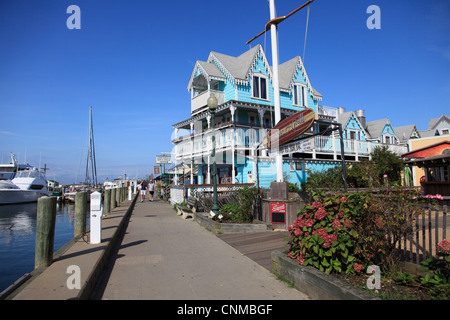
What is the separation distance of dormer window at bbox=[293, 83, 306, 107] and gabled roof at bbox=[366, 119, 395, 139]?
15685 millimetres

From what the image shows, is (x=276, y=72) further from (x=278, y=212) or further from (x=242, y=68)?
(x=242, y=68)

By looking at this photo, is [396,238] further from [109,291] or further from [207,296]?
[109,291]

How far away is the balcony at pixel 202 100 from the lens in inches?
908

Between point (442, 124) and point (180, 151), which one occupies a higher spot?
point (442, 124)

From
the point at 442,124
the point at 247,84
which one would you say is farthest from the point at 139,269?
the point at 442,124

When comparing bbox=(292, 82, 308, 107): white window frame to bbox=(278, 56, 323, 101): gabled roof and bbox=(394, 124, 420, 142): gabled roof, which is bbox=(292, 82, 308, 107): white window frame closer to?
bbox=(278, 56, 323, 101): gabled roof

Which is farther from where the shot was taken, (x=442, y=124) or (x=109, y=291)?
(x=442, y=124)

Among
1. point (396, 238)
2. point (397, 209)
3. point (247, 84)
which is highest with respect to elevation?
point (247, 84)

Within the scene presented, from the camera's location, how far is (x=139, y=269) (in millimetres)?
5773

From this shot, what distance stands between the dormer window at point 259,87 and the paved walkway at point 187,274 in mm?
16594

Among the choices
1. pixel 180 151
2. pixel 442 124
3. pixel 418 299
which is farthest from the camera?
pixel 442 124

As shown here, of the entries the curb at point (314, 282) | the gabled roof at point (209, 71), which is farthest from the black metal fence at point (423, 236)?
the gabled roof at point (209, 71)

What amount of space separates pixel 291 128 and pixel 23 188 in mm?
44638

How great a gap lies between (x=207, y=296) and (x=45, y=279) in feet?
7.99
